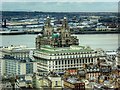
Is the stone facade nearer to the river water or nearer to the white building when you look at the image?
the white building

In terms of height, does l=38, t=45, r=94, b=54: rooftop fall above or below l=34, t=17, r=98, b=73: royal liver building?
above

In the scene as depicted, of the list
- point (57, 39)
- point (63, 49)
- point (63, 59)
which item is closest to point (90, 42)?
point (57, 39)

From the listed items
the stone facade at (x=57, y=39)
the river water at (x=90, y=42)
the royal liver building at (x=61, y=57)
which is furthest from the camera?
the river water at (x=90, y=42)

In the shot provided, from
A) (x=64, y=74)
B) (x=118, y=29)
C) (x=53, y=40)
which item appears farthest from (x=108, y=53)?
(x=118, y=29)

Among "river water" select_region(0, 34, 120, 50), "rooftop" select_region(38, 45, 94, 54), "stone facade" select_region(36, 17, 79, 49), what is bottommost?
"river water" select_region(0, 34, 120, 50)

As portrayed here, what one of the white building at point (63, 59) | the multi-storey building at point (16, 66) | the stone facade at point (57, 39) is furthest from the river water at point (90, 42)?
the multi-storey building at point (16, 66)

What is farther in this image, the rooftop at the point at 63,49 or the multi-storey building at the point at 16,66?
the rooftop at the point at 63,49

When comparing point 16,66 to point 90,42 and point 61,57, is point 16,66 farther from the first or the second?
point 90,42

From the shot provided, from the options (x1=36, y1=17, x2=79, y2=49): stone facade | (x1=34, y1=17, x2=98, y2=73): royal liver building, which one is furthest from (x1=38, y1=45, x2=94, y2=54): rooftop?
(x1=36, y1=17, x2=79, y2=49): stone facade

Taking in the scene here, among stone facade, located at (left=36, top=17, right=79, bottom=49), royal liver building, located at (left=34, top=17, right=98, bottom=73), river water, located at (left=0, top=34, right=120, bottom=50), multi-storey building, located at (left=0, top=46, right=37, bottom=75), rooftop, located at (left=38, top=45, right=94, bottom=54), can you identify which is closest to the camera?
multi-storey building, located at (left=0, top=46, right=37, bottom=75)

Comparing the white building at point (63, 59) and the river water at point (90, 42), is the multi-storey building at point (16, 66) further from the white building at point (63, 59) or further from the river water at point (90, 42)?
the river water at point (90, 42)

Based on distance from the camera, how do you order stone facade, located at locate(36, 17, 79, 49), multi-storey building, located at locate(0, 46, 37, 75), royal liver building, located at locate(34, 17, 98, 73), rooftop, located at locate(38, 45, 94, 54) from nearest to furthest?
multi-storey building, located at locate(0, 46, 37, 75) < royal liver building, located at locate(34, 17, 98, 73) < rooftop, located at locate(38, 45, 94, 54) < stone facade, located at locate(36, 17, 79, 49)

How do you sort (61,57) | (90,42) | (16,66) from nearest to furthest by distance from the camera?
1. (16,66)
2. (61,57)
3. (90,42)
